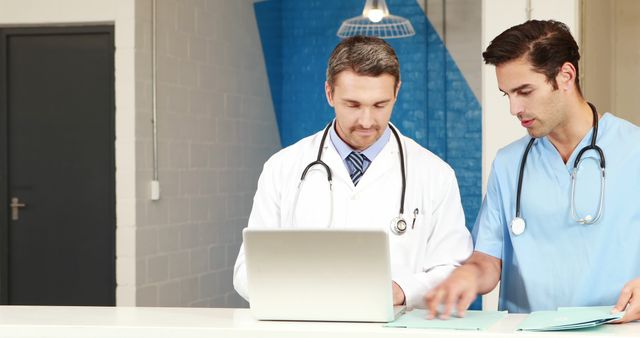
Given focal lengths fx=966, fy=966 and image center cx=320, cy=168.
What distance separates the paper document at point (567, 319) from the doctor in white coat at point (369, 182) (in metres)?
0.48

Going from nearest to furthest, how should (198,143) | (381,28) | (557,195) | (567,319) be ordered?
(567,319) → (557,195) → (198,143) → (381,28)

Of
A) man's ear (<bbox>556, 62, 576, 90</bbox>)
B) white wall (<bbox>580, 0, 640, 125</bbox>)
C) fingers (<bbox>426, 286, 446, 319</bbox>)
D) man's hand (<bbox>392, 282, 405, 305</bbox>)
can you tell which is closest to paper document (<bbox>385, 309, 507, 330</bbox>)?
fingers (<bbox>426, 286, 446, 319</bbox>)

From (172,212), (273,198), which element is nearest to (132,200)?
(172,212)

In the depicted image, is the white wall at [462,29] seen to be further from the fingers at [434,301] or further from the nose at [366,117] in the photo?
the fingers at [434,301]

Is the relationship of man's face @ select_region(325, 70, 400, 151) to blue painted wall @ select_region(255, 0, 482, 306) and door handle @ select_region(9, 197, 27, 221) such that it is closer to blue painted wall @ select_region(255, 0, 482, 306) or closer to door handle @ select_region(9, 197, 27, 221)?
door handle @ select_region(9, 197, 27, 221)

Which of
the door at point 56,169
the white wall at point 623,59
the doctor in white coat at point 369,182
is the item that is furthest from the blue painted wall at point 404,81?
the doctor in white coat at point 369,182

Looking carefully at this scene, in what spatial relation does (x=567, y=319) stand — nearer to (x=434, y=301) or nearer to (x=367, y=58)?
(x=434, y=301)

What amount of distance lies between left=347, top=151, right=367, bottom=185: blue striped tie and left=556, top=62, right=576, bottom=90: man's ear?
0.55m

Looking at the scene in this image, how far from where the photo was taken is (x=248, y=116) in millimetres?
5945

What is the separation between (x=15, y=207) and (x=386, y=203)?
3272 mm

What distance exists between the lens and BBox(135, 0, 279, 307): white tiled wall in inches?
193

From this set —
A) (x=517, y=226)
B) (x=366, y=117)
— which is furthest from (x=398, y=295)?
(x=366, y=117)

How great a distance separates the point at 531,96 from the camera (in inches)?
88.8

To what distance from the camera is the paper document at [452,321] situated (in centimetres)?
179
